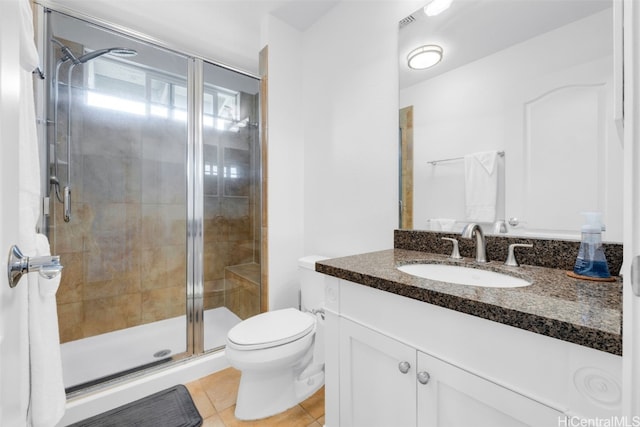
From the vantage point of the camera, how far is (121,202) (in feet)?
6.47

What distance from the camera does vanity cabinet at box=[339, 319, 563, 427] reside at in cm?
60

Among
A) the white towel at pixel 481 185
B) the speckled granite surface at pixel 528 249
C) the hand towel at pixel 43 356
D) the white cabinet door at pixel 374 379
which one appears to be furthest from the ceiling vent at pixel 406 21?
the hand towel at pixel 43 356

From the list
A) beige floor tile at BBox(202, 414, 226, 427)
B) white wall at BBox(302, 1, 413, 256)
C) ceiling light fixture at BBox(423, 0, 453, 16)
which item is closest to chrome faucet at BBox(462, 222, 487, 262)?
white wall at BBox(302, 1, 413, 256)

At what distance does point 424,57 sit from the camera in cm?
136

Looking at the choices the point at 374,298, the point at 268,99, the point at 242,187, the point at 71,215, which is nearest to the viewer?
the point at 374,298

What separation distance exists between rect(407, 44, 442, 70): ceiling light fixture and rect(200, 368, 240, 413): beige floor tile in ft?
6.58

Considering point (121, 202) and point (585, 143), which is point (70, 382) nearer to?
point (121, 202)

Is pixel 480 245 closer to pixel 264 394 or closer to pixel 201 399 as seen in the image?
pixel 264 394

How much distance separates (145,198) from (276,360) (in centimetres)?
156

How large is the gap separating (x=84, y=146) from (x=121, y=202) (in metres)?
0.42

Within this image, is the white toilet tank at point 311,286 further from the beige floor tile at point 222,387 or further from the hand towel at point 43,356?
the hand towel at point 43,356

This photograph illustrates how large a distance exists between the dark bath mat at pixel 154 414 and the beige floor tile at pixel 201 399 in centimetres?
2

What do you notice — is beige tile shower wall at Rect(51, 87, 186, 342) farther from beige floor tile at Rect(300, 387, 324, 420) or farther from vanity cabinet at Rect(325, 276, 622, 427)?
vanity cabinet at Rect(325, 276, 622, 427)

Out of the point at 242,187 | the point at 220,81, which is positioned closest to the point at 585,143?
the point at 242,187
